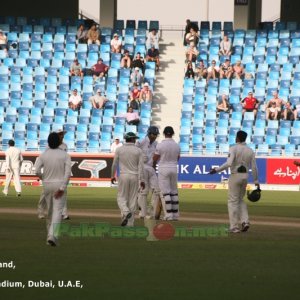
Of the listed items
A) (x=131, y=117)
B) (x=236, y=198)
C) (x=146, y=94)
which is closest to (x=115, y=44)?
(x=146, y=94)

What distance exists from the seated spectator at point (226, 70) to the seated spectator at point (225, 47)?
99 cm

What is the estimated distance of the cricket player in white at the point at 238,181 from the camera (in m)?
23.7

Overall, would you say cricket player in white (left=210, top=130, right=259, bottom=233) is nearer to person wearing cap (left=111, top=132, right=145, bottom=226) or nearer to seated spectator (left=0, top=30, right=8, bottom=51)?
person wearing cap (left=111, top=132, right=145, bottom=226)

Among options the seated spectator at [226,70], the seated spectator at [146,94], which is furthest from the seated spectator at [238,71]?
the seated spectator at [146,94]

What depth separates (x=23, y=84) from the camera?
180ft

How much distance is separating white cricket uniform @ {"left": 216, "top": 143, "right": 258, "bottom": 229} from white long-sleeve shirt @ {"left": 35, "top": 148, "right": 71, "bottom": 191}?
466 centimetres

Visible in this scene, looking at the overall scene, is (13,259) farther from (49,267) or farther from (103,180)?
(103,180)

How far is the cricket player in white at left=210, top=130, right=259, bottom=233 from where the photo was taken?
23.7 meters

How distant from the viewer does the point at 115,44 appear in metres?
55.0

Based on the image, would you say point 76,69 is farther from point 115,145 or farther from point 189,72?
point 115,145

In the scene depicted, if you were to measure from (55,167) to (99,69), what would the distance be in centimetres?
3420

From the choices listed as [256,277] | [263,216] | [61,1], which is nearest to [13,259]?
[256,277]

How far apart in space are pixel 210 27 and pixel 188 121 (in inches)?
362

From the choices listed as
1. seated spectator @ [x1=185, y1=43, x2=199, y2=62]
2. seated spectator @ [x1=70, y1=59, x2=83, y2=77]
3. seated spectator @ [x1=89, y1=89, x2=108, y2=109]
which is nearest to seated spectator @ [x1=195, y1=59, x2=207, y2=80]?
seated spectator @ [x1=185, y1=43, x2=199, y2=62]
